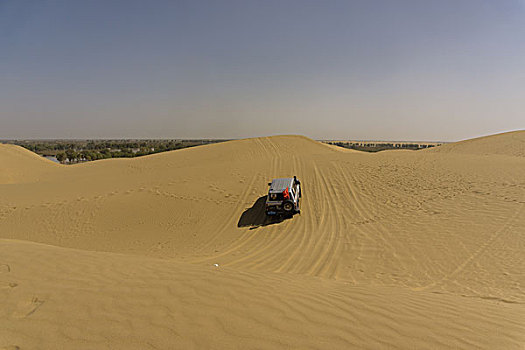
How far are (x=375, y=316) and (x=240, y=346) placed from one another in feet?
6.02

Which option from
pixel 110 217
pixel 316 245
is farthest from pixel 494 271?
pixel 110 217

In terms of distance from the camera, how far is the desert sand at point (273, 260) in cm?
267

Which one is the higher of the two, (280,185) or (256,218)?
(280,185)

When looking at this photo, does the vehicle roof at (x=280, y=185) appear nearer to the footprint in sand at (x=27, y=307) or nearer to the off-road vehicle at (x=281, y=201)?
the off-road vehicle at (x=281, y=201)

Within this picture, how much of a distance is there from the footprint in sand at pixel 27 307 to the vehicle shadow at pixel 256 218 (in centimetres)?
717

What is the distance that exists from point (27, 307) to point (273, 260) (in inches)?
211

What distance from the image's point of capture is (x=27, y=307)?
2.89 metres

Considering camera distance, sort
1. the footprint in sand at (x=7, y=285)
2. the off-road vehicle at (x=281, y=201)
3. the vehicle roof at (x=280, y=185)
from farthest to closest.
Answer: the vehicle roof at (x=280, y=185)
the off-road vehicle at (x=281, y=201)
the footprint in sand at (x=7, y=285)

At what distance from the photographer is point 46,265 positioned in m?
4.27

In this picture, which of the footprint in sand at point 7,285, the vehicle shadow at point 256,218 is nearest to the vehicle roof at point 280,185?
the vehicle shadow at point 256,218

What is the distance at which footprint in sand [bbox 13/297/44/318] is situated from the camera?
2738 mm

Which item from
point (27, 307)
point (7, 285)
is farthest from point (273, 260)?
point (7, 285)

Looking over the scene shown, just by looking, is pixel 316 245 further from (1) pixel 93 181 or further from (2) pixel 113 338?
(1) pixel 93 181

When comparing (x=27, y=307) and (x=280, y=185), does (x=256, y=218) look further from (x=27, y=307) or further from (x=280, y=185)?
(x=27, y=307)
